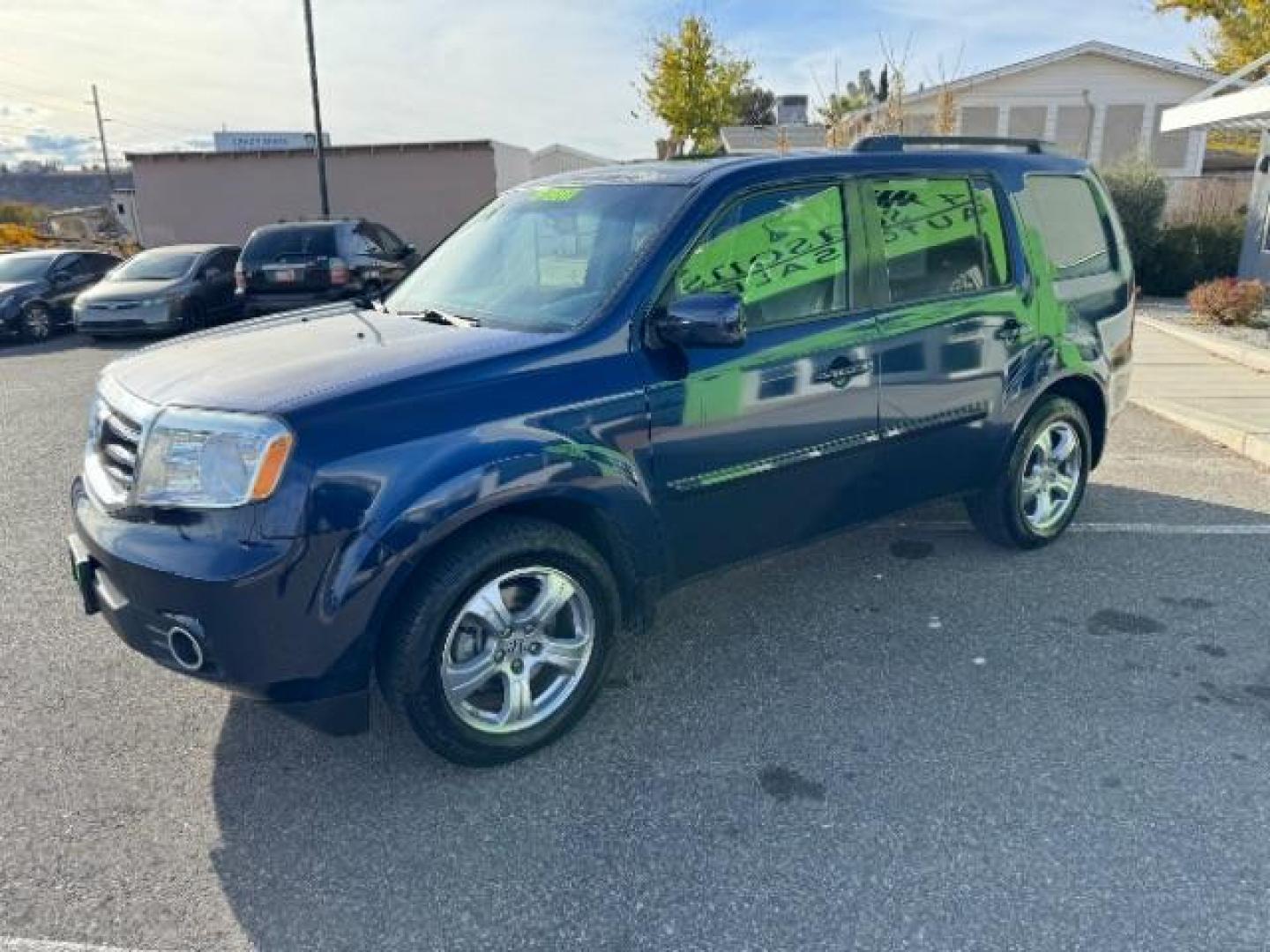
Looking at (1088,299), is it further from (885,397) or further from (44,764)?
(44,764)

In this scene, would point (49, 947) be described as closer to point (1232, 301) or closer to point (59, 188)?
point (1232, 301)

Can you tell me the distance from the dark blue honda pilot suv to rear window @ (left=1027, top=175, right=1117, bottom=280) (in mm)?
44

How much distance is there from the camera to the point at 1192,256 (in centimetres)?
1467

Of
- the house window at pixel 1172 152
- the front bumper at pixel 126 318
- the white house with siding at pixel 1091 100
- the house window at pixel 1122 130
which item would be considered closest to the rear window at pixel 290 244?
the front bumper at pixel 126 318

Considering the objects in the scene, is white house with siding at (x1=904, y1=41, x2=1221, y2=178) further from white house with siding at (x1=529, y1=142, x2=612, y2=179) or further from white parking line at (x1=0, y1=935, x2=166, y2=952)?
→ white parking line at (x1=0, y1=935, x2=166, y2=952)

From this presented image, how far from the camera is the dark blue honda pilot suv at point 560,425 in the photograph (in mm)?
2494

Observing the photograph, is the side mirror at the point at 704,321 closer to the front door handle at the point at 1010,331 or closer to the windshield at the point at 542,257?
the windshield at the point at 542,257

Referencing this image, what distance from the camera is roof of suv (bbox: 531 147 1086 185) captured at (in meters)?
3.39

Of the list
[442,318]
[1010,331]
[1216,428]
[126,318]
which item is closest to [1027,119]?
[1216,428]

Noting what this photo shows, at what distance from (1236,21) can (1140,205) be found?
9.22m

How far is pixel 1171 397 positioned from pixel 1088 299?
13.2ft

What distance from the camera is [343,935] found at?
7.43 feet

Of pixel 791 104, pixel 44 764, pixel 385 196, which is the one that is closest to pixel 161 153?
pixel 385 196

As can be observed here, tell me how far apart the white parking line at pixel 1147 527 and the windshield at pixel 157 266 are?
11.8 m
